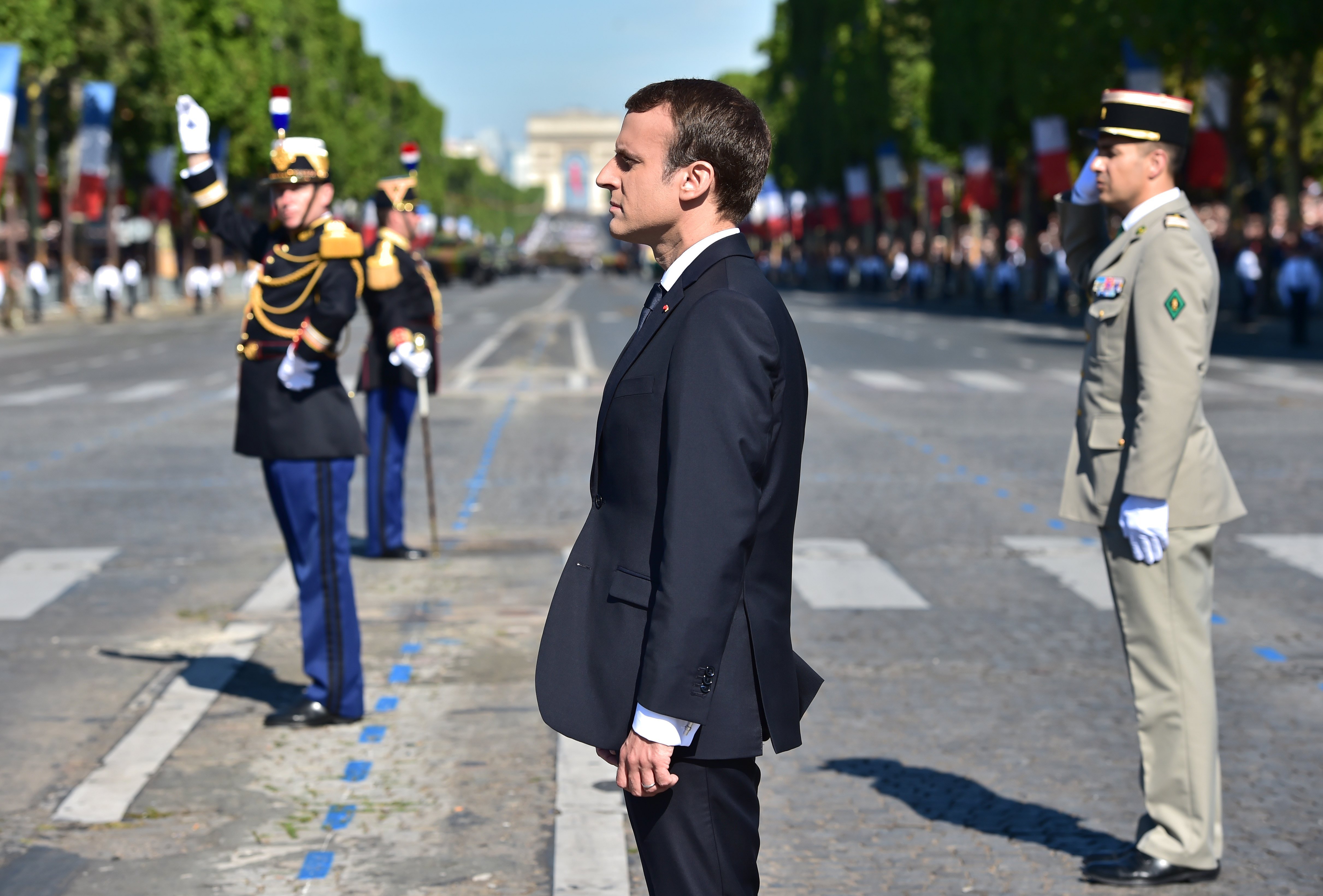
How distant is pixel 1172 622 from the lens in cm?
458

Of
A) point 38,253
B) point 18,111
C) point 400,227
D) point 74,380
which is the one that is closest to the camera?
point 400,227

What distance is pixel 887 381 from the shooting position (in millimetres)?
22812

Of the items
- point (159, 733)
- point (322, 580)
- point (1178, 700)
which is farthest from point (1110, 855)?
point (159, 733)

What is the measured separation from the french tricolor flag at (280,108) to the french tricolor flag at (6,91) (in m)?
26.7

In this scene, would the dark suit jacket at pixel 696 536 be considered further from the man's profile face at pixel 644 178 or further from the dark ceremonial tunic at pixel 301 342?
the dark ceremonial tunic at pixel 301 342

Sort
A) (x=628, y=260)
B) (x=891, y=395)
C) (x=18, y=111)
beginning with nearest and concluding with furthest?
(x=891, y=395) < (x=18, y=111) < (x=628, y=260)

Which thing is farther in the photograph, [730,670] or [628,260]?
[628,260]

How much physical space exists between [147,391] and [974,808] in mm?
18015

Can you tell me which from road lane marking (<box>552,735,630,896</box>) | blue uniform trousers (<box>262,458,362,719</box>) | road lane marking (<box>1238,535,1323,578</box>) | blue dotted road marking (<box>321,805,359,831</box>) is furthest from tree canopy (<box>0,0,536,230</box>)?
blue dotted road marking (<box>321,805,359,831</box>)

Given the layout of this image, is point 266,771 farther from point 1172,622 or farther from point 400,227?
point 400,227

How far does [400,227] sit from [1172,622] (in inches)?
226

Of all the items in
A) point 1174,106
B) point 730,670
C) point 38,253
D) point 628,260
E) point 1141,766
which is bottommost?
point 628,260

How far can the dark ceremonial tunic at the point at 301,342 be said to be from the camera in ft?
20.0

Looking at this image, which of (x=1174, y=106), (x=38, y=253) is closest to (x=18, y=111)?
(x=38, y=253)
